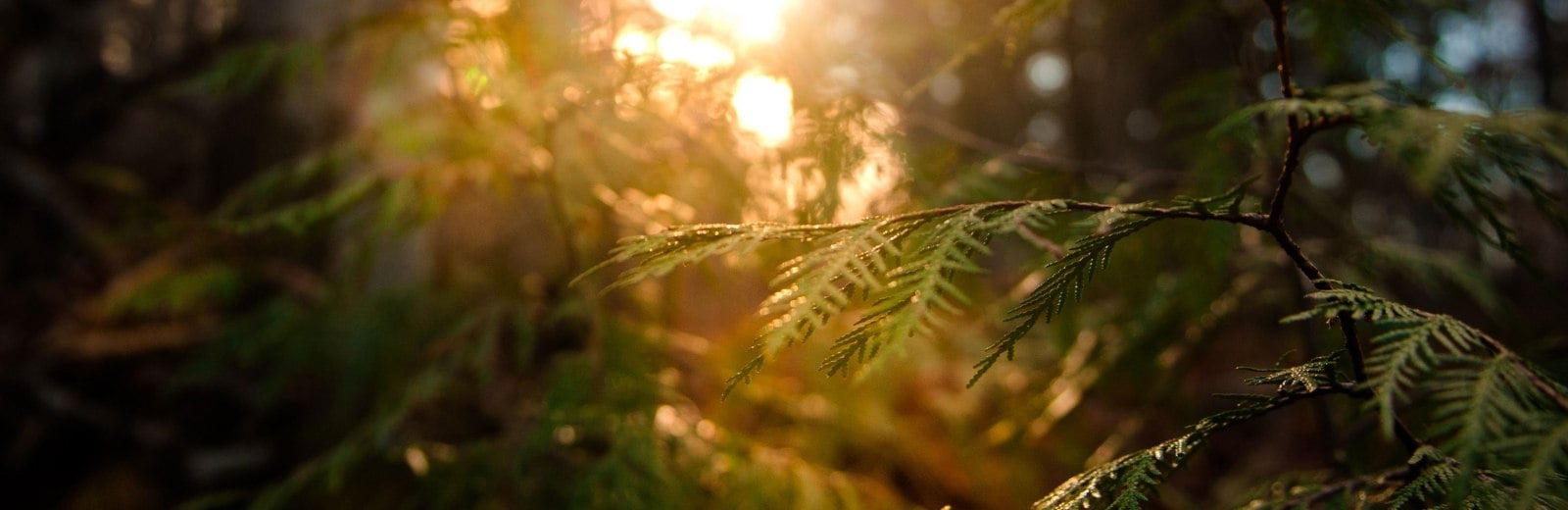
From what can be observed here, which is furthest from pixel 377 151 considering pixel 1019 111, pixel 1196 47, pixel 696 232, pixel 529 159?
pixel 1019 111

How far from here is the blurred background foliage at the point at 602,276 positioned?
1.61 meters

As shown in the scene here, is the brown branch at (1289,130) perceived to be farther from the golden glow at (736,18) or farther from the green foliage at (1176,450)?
the golden glow at (736,18)

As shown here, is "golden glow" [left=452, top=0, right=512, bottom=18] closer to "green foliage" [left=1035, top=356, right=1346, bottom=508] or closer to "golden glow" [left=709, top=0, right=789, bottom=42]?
"golden glow" [left=709, top=0, right=789, bottom=42]

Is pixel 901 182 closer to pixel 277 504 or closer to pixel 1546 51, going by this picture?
pixel 277 504

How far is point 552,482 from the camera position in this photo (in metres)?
1.72

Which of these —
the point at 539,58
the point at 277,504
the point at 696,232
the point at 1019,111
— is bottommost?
the point at 1019,111

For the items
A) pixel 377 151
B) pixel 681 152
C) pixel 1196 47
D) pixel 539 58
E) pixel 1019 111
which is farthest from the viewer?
pixel 1019 111

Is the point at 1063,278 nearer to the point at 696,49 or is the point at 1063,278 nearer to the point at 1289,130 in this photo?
the point at 1289,130

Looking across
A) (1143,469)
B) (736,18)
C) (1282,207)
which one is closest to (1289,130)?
(1282,207)

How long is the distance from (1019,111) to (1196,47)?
4.32m

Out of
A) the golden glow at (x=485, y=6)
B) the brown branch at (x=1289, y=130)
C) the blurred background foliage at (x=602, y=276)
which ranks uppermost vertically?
the golden glow at (x=485, y=6)

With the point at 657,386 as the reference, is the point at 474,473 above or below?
below

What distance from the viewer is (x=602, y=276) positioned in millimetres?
2625

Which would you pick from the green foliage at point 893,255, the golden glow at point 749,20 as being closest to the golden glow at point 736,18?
the golden glow at point 749,20
